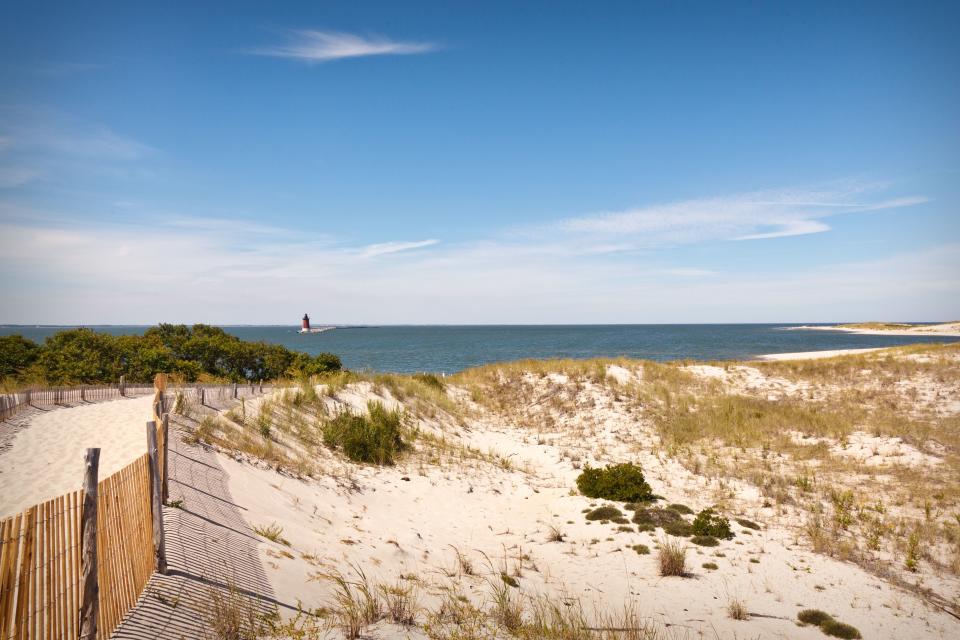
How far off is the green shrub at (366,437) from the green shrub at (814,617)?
11.9m

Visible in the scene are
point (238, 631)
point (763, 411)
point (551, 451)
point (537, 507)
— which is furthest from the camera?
point (763, 411)

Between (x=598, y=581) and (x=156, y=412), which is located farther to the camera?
(x=156, y=412)

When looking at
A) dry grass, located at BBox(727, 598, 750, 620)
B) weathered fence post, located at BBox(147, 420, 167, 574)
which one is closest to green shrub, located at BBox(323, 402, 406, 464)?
weathered fence post, located at BBox(147, 420, 167, 574)

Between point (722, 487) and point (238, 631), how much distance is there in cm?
1395

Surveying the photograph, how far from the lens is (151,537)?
5.99 metres

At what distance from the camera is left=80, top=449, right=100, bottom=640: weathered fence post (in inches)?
169

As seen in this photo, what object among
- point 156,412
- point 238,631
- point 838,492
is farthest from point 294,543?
point 838,492

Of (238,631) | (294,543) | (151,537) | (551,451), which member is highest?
(151,537)

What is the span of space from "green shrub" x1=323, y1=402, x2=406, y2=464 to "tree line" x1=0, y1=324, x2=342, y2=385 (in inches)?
419

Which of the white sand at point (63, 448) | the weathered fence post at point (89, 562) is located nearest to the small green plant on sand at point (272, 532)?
the weathered fence post at point (89, 562)

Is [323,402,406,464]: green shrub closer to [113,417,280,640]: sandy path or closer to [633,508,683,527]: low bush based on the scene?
[113,417,280,640]: sandy path

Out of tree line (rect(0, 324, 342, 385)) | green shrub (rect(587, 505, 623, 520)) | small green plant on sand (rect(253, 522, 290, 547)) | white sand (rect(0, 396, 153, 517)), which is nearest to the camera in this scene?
small green plant on sand (rect(253, 522, 290, 547))

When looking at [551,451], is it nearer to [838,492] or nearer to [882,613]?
[838,492]

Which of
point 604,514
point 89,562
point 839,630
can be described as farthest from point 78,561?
point 604,514
